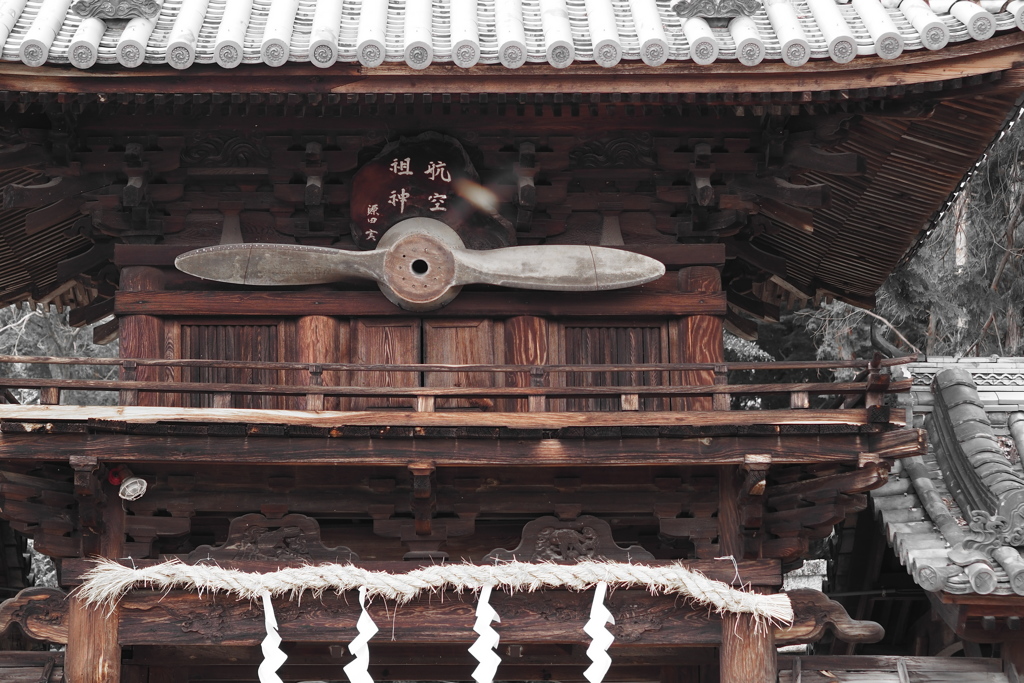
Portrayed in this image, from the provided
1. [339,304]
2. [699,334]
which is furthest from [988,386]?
[339,304]

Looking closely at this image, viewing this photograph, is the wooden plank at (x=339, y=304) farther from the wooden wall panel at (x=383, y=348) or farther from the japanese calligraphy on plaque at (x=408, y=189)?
the japanese calligraphy on plaque at (x=408, y=189)

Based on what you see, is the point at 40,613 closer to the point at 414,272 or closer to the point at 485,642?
the point at 485,642

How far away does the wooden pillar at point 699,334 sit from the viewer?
8.89 metres

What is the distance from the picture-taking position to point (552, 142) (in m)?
8.90

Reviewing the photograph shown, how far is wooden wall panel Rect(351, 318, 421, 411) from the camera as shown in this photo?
886 centimetres

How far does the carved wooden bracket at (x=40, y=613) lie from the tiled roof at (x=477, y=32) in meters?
3.31

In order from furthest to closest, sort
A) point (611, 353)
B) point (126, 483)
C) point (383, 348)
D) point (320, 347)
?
point (611, 353) < point (383, 348) < point (320, 347) < point (126, 483)

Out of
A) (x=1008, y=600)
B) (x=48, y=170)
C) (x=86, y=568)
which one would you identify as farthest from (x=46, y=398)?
(x=1008, y=600)

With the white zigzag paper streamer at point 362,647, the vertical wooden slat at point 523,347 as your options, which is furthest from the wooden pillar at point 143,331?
the vertical wooden slat at point 523,347

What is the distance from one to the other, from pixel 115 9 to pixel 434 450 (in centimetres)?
341

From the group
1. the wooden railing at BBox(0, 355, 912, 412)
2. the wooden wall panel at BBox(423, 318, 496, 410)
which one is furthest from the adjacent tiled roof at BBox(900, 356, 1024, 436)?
the wooden wall panel at BBox(423, 318, 496, 410)

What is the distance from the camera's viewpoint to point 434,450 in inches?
311

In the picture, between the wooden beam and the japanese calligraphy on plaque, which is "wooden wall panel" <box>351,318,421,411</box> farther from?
the wooden beam

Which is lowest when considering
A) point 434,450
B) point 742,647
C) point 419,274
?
point 742,647
